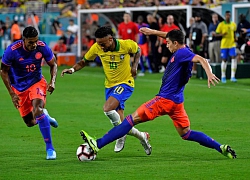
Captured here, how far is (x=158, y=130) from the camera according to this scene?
13.6 meters

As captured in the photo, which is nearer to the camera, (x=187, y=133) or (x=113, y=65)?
(x=187, y=133)

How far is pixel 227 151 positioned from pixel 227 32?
13841 millimetres

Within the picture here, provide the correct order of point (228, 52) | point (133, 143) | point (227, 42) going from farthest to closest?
1. point (228, 52)
2. point (227, 42)
3. point (133, 143)

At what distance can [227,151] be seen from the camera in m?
9.94

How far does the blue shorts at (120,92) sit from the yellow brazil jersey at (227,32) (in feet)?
42.1

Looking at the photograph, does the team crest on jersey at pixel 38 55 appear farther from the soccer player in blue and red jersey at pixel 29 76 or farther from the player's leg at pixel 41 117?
the player's leg at pixel 41 117

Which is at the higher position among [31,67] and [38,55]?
[38,55]

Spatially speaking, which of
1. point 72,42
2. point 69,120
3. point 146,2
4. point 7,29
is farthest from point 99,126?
point 7,29

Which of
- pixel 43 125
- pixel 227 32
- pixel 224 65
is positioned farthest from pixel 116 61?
pixel 227 32

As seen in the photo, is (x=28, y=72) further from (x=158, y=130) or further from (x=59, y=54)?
(x=59, y=54)

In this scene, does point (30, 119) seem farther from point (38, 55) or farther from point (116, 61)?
point (116, 61)

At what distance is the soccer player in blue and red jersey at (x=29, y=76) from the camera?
10.4 m

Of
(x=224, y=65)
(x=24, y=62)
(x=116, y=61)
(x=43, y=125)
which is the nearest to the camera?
(x=43, y=125)

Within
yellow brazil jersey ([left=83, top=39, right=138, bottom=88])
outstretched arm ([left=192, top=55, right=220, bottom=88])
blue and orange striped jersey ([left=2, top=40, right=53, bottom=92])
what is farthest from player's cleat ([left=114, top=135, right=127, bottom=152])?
outstretched arm ([left=192, top=55, right=220, bottom=88])
